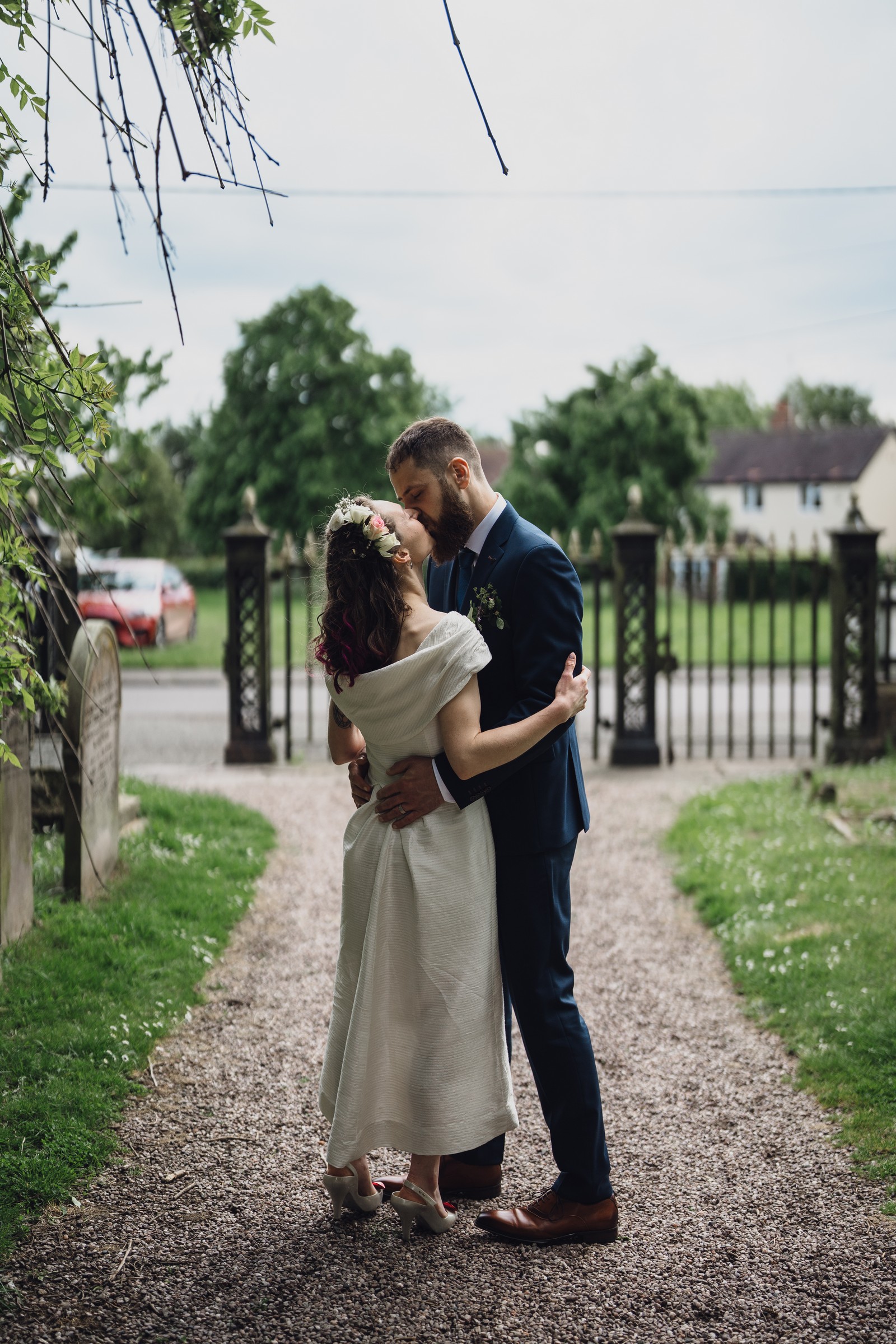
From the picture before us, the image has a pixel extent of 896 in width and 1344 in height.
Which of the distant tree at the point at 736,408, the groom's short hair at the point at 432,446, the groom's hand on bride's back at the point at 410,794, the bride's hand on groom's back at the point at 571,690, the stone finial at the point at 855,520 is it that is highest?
the distant tree at the point at 736,408

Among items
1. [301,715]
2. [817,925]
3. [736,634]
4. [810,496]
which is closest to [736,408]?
[810,496]

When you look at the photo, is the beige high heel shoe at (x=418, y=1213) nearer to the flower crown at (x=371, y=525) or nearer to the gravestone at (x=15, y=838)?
the flower crown at (x=371, y=525)

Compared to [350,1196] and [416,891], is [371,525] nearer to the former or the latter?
[416,891]

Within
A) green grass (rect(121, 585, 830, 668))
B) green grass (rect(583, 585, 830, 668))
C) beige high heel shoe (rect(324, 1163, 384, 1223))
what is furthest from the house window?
beige high heel shoe (rect(324, 1163, 384, 1223))

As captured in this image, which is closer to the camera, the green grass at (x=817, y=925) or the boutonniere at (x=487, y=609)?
the boutonniere at (x=487, y=609)

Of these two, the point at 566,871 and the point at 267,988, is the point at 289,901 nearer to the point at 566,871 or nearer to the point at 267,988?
the point at 267,988

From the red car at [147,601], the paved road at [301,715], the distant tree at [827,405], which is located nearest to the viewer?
the paved road at [301,715]

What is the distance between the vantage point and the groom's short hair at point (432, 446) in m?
3.03

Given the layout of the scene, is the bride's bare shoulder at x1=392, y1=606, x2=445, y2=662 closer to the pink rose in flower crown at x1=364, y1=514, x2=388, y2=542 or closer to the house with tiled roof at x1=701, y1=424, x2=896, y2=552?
the pink rose in flower crown at x1=364, y1=514, x2=388, y2=542

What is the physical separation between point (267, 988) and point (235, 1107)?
3.86 ft

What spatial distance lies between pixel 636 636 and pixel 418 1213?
25.0 feet

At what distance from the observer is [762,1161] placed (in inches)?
139

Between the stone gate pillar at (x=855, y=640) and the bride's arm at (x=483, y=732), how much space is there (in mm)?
8245

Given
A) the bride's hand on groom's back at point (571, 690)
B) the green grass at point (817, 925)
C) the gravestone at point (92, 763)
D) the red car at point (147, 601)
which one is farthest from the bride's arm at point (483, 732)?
the red car at point (147, 601)
